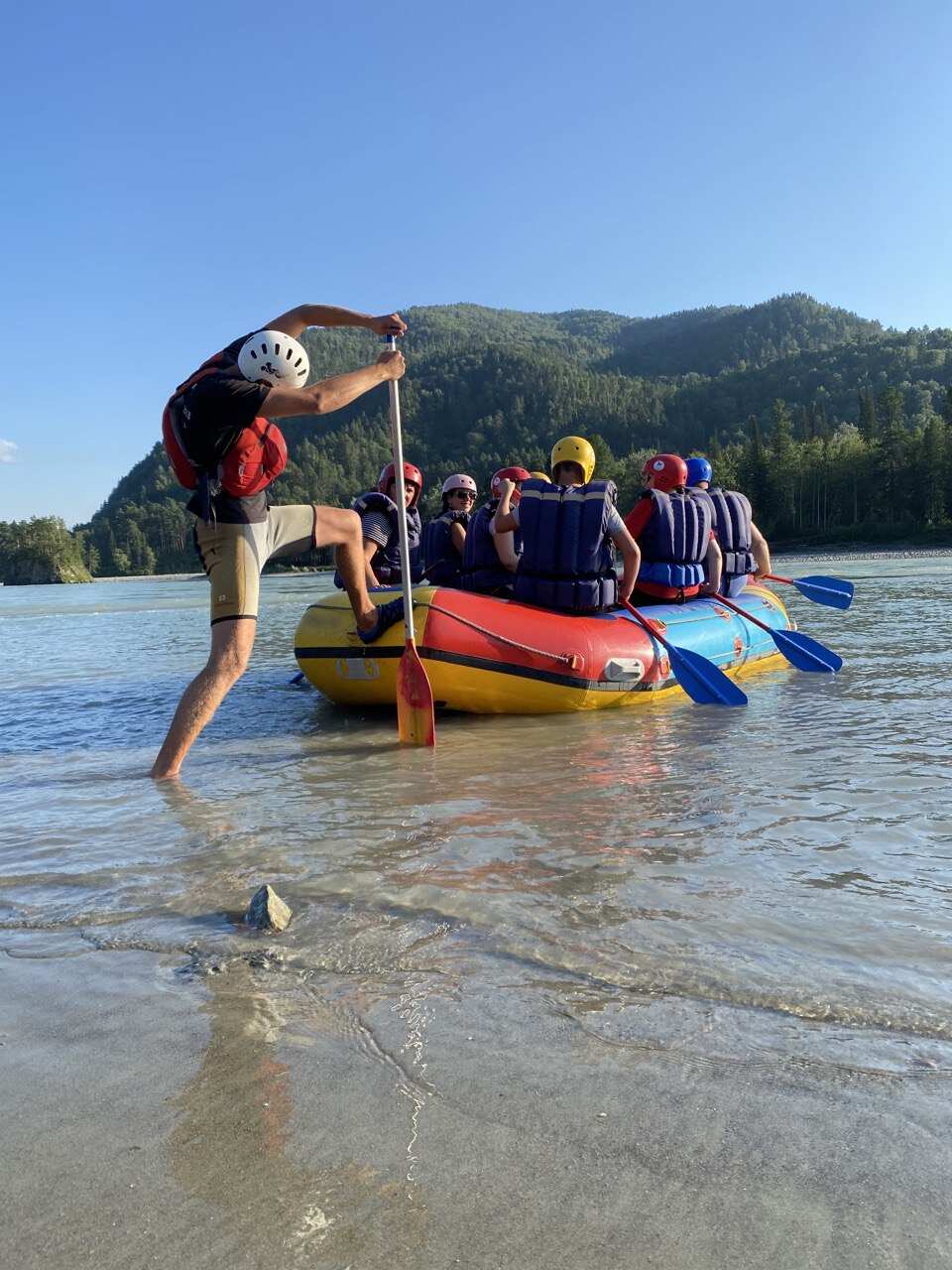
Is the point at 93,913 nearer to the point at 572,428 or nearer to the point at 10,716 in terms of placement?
the point at 10,716

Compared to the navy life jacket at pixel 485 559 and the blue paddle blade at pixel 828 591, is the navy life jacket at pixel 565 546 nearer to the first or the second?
the navy life jacket at pixel 485 559

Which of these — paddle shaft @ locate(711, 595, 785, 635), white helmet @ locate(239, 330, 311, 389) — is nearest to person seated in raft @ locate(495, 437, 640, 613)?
paddle shaft @ locate(711, 595, 785, 635)

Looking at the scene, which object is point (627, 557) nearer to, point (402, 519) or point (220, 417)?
point (402, 519)

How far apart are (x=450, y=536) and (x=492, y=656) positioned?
2.24m

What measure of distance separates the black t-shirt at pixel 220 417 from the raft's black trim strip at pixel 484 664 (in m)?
2.03

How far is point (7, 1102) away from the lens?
2076mm

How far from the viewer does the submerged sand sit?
1.60 metres

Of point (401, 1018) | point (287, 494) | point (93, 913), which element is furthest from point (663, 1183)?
point (287, 494)

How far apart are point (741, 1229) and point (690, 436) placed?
6762 inches

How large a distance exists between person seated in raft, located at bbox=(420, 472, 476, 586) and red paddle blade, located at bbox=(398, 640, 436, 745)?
2700mm

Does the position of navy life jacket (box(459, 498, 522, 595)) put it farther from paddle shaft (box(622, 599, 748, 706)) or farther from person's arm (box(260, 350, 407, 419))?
person's arm (box(260, 350, 407, 419))

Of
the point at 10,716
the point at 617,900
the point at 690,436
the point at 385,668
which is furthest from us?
the point at 690,436

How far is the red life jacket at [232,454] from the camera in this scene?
17.0 ft

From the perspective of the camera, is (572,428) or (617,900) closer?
(617,900)
